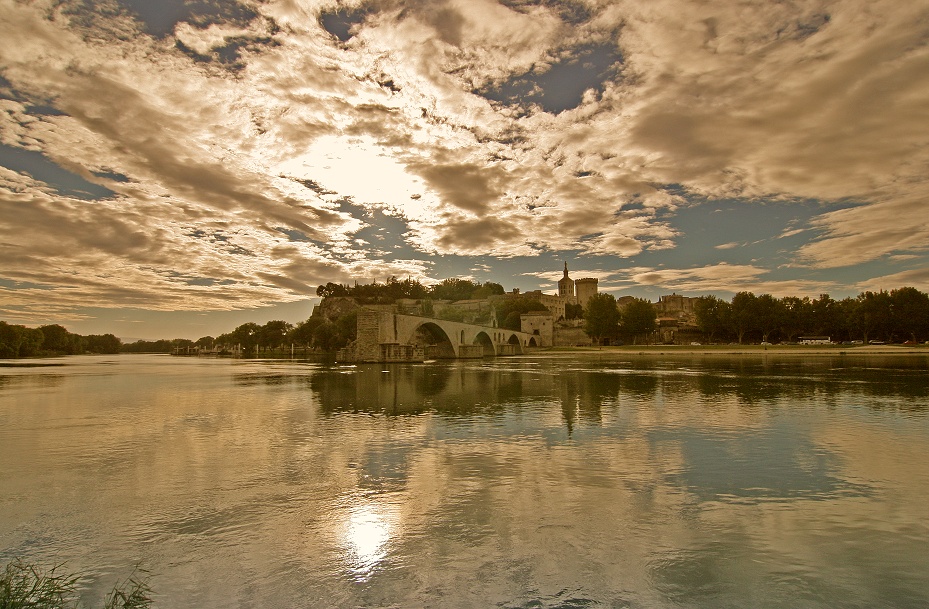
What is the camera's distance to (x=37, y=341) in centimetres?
9762

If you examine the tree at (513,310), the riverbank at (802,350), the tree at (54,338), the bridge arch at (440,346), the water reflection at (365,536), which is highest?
the tree at (513,310)

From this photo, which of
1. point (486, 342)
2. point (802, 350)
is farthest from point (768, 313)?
point (486, 342)

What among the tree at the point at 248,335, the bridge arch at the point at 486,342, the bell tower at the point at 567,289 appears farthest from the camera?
the bell tower at the point at 567,289

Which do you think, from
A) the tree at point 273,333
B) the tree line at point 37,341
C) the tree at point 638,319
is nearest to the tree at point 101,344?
the tree line at point 37,341

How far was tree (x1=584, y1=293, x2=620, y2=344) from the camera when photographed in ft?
322

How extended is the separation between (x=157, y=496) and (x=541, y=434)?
26.9 ft

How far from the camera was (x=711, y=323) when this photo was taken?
90125 mm

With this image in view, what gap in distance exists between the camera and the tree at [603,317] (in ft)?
322

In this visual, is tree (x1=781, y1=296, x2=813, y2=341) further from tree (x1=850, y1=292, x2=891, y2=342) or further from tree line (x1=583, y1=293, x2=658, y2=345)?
tree line (x1=583, y1=293, x2=658, y2=345)

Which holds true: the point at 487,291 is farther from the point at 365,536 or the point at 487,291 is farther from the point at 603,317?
the point at 365,536

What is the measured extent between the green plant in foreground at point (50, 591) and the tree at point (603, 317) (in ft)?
319

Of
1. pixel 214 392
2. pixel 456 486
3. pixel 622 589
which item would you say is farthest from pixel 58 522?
pixel 214 392

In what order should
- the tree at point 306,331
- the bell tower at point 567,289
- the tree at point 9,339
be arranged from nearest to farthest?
the tree at point 9,339 → the tree at point 306,331 → the bell tower at point 567,289

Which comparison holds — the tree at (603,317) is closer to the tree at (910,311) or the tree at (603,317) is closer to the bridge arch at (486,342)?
the bridge arch at (486,342)
